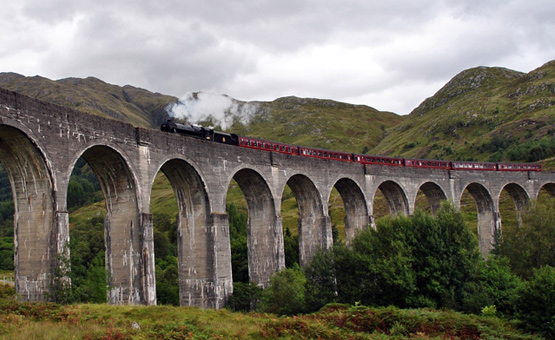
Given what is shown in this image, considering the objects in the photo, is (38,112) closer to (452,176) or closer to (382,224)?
(382,224)

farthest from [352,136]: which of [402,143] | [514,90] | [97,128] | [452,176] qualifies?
[97,128]

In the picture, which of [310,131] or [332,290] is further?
[310,131]

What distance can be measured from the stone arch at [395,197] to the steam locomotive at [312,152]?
2.31 metres

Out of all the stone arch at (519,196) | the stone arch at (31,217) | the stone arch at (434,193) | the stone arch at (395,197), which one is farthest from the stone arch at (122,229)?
the stone arch at (519,196)

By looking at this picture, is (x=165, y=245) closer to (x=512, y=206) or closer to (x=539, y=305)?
(x=512, y=206)

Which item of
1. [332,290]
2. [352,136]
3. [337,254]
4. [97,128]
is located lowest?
[332,290]

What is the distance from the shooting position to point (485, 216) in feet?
192

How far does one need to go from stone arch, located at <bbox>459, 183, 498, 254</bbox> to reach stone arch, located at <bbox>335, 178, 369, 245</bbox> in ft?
57.5

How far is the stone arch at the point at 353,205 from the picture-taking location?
154 ft

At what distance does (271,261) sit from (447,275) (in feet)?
45.9

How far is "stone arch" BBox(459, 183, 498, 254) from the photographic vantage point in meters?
57.5

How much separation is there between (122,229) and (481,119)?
12728 cm

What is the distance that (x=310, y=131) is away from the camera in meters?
188

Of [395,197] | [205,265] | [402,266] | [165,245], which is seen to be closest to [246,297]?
[205,265]
